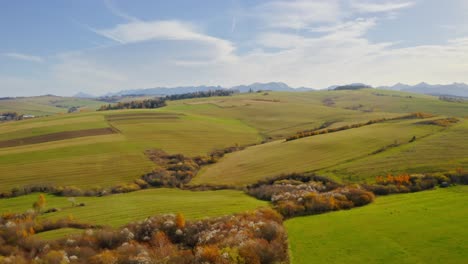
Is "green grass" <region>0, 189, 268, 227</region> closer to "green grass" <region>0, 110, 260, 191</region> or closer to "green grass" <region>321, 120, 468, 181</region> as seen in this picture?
"green grass" <region>0, 110, 260, 191</region>

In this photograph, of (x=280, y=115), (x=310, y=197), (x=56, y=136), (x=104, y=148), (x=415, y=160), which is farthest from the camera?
(x=280, y=115)

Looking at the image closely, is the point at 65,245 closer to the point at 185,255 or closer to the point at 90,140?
the point at 185,255

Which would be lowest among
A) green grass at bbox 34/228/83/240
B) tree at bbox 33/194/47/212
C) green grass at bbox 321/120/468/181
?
tree at bbox 33/194/47/212

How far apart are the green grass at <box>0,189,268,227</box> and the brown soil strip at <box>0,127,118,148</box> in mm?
42780

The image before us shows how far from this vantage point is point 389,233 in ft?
97.4

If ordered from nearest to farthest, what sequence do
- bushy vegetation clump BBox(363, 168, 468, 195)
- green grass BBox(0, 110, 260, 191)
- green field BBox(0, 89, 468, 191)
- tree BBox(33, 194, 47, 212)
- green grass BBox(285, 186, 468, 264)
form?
green grass BBox(285, 186, 468, 264) < bushy vegetation clump BBox(363, 168, 468, 195) < tree BBox(33, 194, 47, 212) < green field BBox(0, 89, 468, 191) < green grass BBox(0, 110, 260, 191)

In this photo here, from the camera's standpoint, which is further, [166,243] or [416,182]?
[416,182]

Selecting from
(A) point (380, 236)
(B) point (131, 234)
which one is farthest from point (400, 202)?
(B) point (131, 234)

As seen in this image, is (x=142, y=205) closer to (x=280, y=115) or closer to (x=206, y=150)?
(x=206, y=150)

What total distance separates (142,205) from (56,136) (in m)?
65.5

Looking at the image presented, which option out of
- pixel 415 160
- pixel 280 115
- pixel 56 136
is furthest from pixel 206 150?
pixel 280 115

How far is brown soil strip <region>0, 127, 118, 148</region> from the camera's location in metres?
94.0

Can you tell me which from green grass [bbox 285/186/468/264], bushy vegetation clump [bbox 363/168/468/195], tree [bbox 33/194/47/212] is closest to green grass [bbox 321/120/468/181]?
bushy vegetation clump [bbox 363/168/468/195]

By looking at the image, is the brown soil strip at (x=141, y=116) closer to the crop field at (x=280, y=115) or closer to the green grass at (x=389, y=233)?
the crop field at (x=280, y=115)
